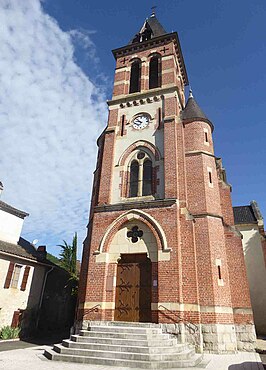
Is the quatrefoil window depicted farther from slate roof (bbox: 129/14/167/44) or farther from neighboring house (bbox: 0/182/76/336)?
slate roof (bbox: 129/14/167/44)

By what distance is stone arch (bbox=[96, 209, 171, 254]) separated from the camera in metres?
12.9

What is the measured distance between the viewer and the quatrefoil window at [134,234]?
Result: 13.6 m

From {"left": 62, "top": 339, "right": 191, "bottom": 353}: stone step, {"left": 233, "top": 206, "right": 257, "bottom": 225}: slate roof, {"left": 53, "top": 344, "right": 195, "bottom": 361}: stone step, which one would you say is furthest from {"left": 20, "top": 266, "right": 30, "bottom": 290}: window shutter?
{"left": 233, "top": 206, "right": 257, "bottom": 225}: slate roof

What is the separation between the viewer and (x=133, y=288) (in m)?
12.7

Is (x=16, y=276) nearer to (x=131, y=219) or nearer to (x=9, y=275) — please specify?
(x=9, y=275)

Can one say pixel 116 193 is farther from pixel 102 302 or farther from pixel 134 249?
pixel 102 302

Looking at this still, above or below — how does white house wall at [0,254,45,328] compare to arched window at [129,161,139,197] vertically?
below

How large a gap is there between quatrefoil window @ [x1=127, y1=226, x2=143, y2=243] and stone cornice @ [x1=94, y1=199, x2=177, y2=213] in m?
1.13

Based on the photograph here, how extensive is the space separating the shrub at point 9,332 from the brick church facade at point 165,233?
5573mm

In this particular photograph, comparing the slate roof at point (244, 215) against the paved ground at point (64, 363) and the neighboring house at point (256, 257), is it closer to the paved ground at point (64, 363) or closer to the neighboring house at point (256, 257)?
the neighboring house at point (256, 257)

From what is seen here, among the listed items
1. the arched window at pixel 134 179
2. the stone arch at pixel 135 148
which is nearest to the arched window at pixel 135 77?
the stone arch at pixel 135 148

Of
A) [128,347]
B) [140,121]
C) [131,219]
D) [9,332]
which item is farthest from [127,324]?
[140,121]

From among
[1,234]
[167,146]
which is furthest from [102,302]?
[1,234]

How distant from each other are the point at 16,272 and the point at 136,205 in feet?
31.8
